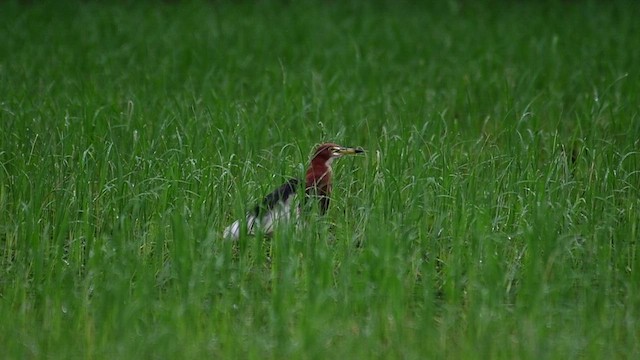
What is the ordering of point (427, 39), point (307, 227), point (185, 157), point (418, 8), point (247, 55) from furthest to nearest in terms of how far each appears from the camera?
point (418, 8), point (427, 39), point (247, 55), point (185, 157), point (307, 227)

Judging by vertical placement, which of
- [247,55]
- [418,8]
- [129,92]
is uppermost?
[129,92]

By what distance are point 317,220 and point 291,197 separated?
21 centimetres

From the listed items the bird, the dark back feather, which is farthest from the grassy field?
the dark back feather

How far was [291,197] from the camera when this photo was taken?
5109 mm

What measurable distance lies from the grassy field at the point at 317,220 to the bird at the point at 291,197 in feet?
0.28

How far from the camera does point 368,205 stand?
17.2ft

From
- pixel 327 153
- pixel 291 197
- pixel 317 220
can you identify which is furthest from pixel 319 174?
pixel 317 220

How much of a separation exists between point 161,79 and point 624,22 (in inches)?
231

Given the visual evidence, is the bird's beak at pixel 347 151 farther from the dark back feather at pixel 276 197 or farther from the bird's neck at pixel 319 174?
the dark back feather at pixel 276 197

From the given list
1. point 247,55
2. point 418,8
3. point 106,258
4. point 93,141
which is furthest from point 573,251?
point 418,8

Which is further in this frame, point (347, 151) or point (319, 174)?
point (347, 151)

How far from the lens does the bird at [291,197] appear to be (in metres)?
4.91

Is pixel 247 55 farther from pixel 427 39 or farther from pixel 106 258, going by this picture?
pixel 106 258

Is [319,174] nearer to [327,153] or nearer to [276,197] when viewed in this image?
[327,153]
